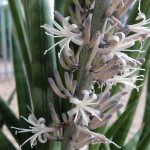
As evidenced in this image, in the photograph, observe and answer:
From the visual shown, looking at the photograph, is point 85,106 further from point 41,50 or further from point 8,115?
point 8,115

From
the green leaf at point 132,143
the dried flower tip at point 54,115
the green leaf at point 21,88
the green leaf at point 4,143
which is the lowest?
the green leaf at point 132,143

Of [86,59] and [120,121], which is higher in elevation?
[86,59]

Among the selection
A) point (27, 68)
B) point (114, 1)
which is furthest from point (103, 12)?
point (27, 68)

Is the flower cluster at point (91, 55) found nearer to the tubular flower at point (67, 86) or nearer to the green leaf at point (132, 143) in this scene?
the tubular flower at point (67, 86)

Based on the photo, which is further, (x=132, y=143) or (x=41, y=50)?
(x=132, y=143)

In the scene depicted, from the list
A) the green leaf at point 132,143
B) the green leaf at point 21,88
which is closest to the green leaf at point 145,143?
the green leaf at point 132,143

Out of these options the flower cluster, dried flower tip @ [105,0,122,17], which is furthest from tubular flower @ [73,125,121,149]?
dried flower tip @ [105,0,122,17]

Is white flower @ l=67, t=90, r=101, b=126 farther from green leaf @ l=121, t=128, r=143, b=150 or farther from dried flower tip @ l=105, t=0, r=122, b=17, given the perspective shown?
green leaf @ l=121, t=128, r=143, b=150

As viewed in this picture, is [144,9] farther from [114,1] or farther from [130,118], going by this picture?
[130,118]

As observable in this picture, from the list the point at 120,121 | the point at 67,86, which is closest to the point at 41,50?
the point at 67,86
